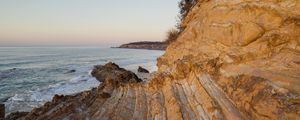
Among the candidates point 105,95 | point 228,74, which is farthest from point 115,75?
point 228,74

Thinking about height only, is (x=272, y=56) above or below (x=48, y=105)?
above

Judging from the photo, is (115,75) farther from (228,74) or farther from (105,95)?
(228,74)

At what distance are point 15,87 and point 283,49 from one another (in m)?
26.7

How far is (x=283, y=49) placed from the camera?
7102mm

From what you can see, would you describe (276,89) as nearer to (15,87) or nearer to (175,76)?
(175,76)

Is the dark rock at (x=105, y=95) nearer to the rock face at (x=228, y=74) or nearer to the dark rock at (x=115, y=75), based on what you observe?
the rock face at (x=228, y=74)

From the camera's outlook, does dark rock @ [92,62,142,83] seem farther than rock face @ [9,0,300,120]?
Yes

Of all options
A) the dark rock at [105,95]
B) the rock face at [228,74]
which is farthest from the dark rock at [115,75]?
the rock face at [228,74]

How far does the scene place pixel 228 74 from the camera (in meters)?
8.10

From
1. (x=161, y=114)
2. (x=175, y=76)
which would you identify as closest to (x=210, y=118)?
(x=161, y=114)

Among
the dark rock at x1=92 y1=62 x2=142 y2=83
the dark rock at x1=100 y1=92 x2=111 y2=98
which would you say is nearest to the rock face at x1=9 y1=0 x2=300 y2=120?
the dark rock at x1=100 y1=92 x2=111 y2=98

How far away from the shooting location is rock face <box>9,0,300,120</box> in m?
6.23

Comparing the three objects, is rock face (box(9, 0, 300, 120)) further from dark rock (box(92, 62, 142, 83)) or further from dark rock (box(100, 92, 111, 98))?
dark rock (box(92, 62, 142, 83))

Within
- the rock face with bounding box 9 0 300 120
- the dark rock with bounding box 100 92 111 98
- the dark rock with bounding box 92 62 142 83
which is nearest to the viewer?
the rock face with bounding box 9 0 300 120
